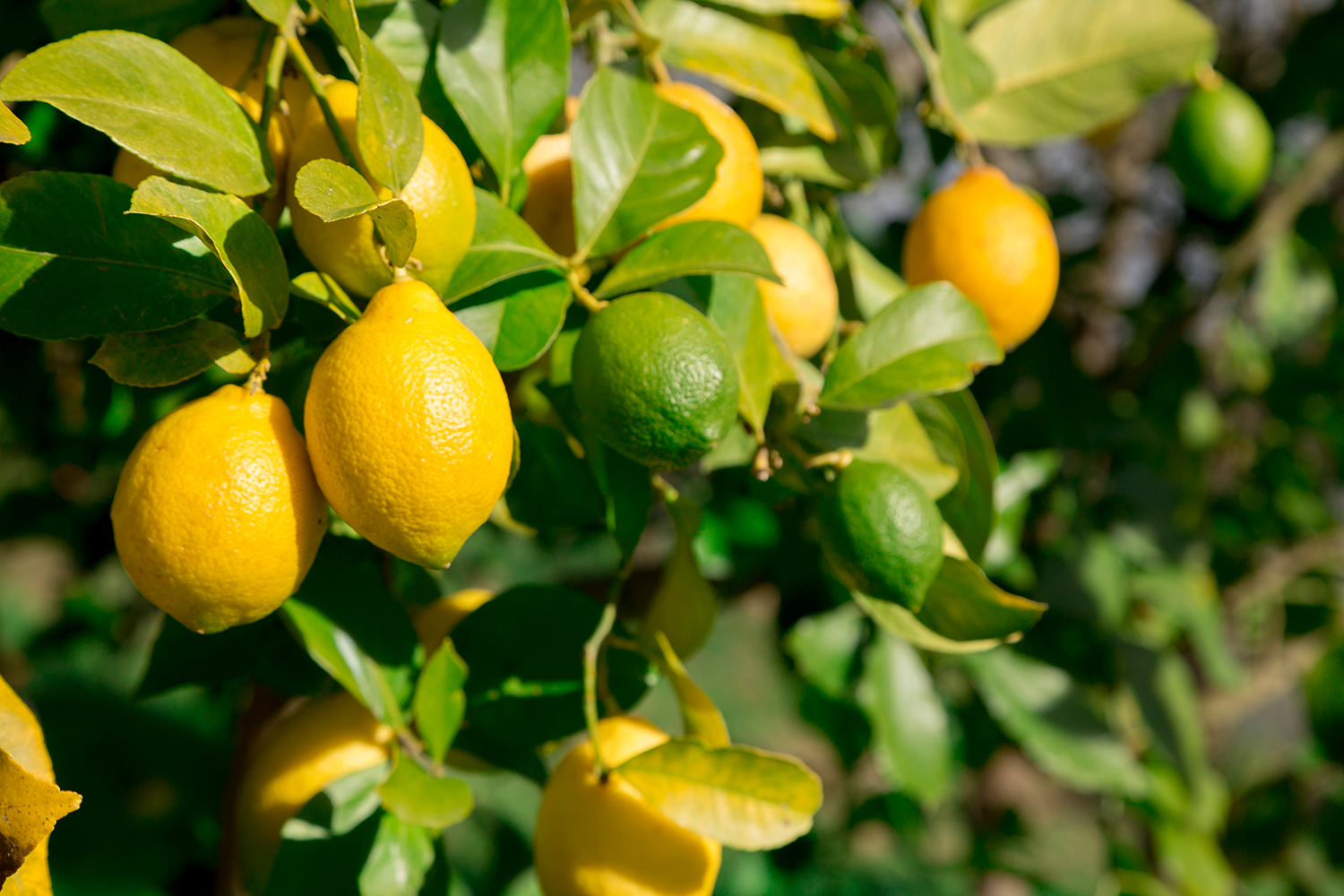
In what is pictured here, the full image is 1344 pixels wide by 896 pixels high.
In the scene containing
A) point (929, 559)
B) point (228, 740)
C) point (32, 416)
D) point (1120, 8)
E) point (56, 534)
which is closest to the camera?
point (929, 559)

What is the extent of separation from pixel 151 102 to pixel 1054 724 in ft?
3.33

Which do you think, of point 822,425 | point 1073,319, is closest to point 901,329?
point 822,425

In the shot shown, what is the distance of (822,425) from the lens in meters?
0.60

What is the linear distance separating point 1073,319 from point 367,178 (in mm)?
1337

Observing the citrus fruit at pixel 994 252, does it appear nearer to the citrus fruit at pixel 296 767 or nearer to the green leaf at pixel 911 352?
the green leaf at pixel 911 352

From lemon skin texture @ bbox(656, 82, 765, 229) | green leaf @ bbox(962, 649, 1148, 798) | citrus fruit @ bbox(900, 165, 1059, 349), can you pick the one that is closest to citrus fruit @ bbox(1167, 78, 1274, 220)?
citrus fruit @ bbox(900, 165, 1059, 349)

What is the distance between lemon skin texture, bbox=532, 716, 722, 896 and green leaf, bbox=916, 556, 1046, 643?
189 mm

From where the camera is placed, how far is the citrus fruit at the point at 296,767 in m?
0.56

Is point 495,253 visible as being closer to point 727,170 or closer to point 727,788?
point 727,170

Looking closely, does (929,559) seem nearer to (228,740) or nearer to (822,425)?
(822,425)

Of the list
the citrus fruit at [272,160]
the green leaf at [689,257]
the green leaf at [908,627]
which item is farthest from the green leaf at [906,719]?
the citrus fruit at [272,160]

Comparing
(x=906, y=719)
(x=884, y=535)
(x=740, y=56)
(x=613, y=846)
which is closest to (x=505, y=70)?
(x=740, y=56)

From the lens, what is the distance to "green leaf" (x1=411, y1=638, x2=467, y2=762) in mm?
525

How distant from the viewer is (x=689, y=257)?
48 cm
